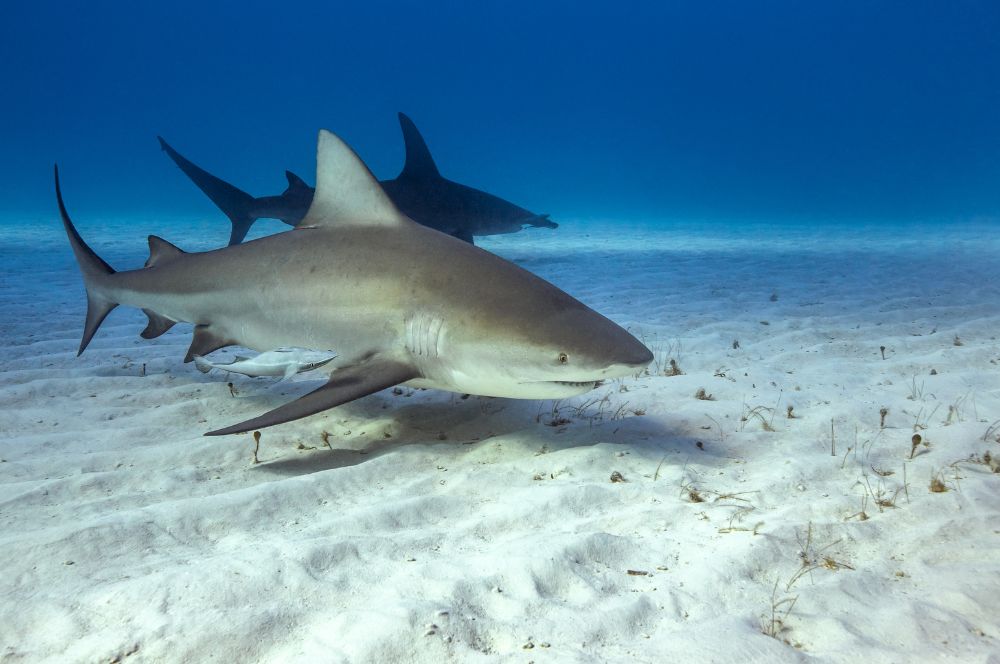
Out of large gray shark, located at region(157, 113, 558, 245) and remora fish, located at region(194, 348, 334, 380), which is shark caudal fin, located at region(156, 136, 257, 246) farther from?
remora fish, located at region(194, 348, 334, 380)

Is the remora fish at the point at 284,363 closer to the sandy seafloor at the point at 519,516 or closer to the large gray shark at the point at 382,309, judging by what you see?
the large gray shark at the point at 382,309

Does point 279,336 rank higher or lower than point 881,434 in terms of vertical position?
higher

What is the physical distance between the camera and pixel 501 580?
6.55ft

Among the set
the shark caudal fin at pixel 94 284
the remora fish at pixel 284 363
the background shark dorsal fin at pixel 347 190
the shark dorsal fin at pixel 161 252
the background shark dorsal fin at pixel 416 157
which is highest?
the background shark dorsal fin at pixel 416 157

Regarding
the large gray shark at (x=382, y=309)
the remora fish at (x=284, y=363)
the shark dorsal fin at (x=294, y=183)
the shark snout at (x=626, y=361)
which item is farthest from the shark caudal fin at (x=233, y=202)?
the shark snout at (x=626, y=361)

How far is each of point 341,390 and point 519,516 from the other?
112cm

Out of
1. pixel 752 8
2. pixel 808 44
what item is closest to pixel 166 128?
pixel 752 8

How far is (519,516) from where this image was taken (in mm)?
2506

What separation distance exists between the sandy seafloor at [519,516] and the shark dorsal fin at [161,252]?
0.95m

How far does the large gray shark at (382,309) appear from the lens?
2.83 m

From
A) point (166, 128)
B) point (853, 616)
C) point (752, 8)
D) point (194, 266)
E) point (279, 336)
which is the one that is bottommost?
point (853, 616)

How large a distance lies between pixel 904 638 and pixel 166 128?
164163 millimetres

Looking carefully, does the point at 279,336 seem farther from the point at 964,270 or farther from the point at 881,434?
the point at 964,270

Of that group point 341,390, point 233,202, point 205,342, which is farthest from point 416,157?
point 341,390
